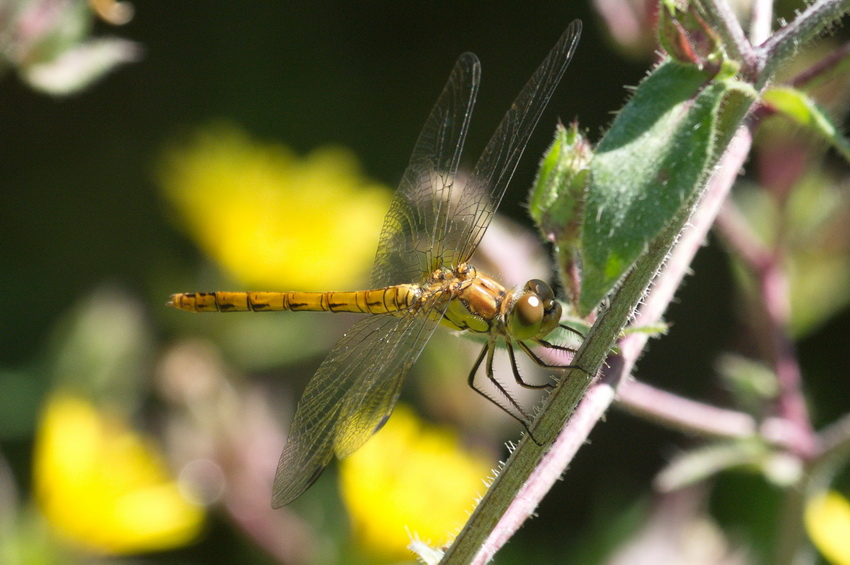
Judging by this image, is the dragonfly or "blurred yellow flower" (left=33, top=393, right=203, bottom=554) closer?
the dragonfly

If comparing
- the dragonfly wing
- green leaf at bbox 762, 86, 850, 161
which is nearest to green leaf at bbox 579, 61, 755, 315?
green leaf at bbox 762, 86, 850, 161

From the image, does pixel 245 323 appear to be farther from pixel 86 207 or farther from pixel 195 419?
pixel 86 207

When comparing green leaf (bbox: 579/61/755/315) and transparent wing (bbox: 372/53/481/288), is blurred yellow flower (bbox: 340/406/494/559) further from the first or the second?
green leaf (bbox: 579/61/755/315)

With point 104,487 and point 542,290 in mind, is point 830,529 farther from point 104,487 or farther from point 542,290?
point 104,487

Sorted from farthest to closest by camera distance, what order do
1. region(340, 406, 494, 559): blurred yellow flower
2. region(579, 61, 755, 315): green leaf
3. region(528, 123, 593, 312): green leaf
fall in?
region(340, 406, 494, 559): blurred yellow flower < region(528, 123, 593, 312): green leaf < region(579, 61, 755, 315): green leaf

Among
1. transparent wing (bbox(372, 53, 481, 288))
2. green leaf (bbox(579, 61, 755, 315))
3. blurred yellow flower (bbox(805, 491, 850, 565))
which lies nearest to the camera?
green leaf (bbox(579, 61, 755, 315))

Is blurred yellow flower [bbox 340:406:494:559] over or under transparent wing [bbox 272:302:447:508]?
under

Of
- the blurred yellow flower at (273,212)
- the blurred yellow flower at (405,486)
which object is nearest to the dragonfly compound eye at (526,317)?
the blurred yellow flower at (405,486)
